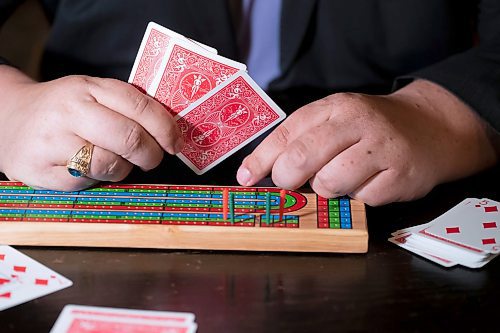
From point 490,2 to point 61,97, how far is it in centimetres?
88

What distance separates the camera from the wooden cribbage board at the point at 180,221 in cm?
108

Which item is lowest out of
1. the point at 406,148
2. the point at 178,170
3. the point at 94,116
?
the point at 178,170

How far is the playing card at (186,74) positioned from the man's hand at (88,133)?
47mm

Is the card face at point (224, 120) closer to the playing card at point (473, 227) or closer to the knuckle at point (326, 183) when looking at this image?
the knuckle at point (326, 183)

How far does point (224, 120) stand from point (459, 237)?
0.39 meters

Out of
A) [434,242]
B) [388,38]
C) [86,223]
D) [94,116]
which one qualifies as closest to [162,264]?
[86,223]

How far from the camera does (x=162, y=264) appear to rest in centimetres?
106

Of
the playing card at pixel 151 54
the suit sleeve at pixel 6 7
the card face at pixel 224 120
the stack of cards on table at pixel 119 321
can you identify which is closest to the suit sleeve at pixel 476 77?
the card face at pixel 224 120

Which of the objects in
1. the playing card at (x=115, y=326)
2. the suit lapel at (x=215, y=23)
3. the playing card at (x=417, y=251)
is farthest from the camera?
the suit lapel at (x=215, y=23)

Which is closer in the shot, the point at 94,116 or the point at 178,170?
the point at 94,116

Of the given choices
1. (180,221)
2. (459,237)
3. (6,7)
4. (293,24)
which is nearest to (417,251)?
(459,237)

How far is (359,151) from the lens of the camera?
1.14 m

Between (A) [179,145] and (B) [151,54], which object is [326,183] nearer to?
(A) [179,145]

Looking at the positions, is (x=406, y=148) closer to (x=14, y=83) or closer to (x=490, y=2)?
(x=490, y=2)
